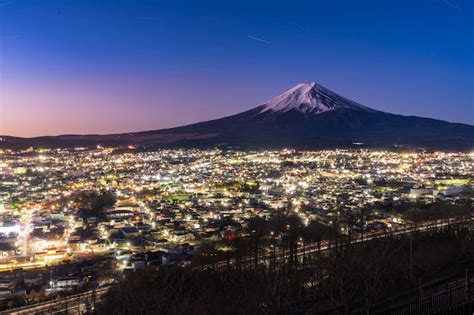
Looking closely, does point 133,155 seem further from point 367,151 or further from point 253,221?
point 253,221

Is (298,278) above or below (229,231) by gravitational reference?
above

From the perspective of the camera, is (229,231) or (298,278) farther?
(229,231)

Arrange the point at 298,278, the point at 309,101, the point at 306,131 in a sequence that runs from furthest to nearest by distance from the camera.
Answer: the point at 309,101 → the point at 306,131 → the point at 298,278

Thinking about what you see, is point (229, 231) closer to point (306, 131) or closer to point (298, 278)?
point (298, 278)

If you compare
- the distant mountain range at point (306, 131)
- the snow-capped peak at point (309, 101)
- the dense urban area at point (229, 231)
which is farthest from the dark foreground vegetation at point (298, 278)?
the snow-capped peak at point (309, 101)

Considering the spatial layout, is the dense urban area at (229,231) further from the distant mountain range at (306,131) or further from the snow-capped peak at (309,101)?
the snow-capped peak at (309,101)

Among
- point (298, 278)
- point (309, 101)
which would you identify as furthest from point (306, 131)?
point (298, 278)

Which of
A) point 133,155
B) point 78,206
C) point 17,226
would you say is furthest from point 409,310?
point 133,155
